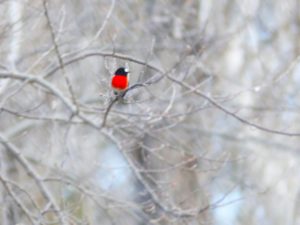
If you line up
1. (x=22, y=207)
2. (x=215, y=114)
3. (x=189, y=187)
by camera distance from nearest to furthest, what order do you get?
1. (x=22, y=207)
2. (x=189, y=187)
3. (x=215, y=114)

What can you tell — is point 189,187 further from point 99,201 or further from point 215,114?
point 99,201

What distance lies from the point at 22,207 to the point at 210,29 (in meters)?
5.63

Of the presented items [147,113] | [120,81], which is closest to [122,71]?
[120,81]

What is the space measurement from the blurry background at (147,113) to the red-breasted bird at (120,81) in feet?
0.48

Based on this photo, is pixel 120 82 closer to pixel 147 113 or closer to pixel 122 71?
pixel 122 71

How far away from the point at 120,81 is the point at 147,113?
196 cm

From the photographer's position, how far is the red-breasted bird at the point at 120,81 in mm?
4918

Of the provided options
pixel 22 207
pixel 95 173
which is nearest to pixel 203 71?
pixel 95 173

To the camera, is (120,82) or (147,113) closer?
(120,82)

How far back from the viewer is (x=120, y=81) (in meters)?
4.92

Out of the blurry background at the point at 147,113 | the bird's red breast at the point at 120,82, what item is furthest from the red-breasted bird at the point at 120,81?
the blurry background at the point at 147,113

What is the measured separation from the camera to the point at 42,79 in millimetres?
6883

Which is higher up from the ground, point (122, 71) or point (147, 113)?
point (147, 113)

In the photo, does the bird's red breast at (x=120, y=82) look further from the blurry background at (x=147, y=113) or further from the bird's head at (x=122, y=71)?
the blurry background at (x=147, y=113)
